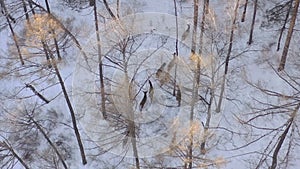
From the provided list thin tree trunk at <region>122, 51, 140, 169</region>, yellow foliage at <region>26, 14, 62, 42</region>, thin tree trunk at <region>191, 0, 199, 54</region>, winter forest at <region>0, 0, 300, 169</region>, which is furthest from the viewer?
winter forest at <region>0, 0, 300, 169</region>

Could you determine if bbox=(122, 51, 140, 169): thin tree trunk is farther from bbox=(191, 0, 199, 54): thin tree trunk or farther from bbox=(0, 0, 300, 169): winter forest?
bbox=(191, 0, 199, 54): thin tree trunk

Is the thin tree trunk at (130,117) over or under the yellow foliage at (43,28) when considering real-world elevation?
under

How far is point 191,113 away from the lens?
2634 centimetres

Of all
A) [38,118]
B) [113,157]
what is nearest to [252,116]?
[113,157]

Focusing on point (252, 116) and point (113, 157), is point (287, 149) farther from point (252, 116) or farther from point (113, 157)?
point (113, 157)

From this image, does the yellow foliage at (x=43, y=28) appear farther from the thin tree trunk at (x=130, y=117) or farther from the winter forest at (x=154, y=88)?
the thin tree trunk at (x=130, y=117)

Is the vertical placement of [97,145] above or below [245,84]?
below

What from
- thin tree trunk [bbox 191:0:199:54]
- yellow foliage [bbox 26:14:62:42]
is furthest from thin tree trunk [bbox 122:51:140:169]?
thin tree trunk [bbox 191:0:199:54]

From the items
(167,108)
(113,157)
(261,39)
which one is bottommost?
(113,157)

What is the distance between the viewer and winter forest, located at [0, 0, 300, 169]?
2677cm

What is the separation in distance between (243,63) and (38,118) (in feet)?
36.3

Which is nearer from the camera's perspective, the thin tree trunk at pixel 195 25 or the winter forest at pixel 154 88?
the thin tree trunk at pixel 195 25

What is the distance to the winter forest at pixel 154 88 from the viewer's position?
26766 millimetres

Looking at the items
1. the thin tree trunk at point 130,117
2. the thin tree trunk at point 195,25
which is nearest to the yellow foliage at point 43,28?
the thin tree trunk at point 130,117
